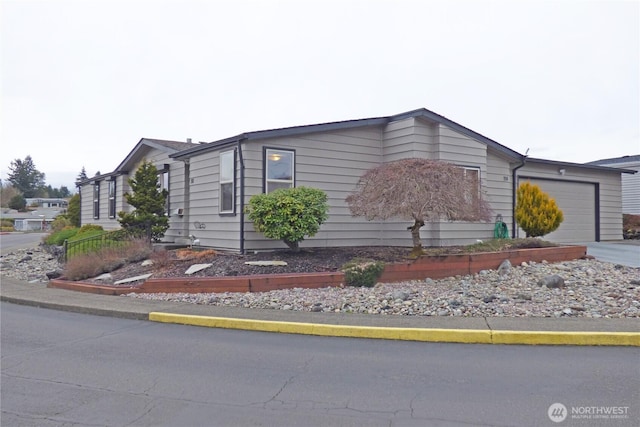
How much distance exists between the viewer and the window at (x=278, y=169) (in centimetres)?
1228

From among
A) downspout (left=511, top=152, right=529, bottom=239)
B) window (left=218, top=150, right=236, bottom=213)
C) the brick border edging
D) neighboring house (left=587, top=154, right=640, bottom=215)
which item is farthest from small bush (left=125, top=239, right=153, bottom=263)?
neighboring house (left=587, top=154, right=640, bottom=215)

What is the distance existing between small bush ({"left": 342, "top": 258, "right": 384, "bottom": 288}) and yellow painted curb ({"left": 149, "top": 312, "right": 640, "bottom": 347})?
2.90 metres

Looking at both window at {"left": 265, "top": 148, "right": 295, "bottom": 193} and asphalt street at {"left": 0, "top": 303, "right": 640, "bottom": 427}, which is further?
window at {"left": 265, "top": 148, "right": 295, "bottom": 193}

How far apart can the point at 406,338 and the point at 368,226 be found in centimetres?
739

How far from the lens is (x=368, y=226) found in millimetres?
13781

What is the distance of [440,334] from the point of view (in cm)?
644

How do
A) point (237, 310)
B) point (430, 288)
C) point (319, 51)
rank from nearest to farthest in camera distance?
point (237, 310) → point (430, 288) → point (319, 51)

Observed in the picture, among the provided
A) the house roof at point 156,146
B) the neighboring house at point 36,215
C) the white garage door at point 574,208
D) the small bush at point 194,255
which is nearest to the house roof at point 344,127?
the small bush at point 194,255

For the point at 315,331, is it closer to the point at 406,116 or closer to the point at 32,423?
the point at 32,423

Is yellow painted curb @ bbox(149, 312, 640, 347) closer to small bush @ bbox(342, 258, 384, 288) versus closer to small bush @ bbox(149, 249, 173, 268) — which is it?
small bush @ bbox(342, 258, 384, 288)

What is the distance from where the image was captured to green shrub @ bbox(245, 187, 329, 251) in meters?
10.7

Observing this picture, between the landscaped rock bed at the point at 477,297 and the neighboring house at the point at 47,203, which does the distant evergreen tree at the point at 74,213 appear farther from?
the neighboring house at the point at 47,203

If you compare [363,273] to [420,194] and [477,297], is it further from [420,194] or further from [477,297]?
[477,297]

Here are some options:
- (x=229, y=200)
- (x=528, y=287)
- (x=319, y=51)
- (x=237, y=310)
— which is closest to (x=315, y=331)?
(x=237, y=310)
